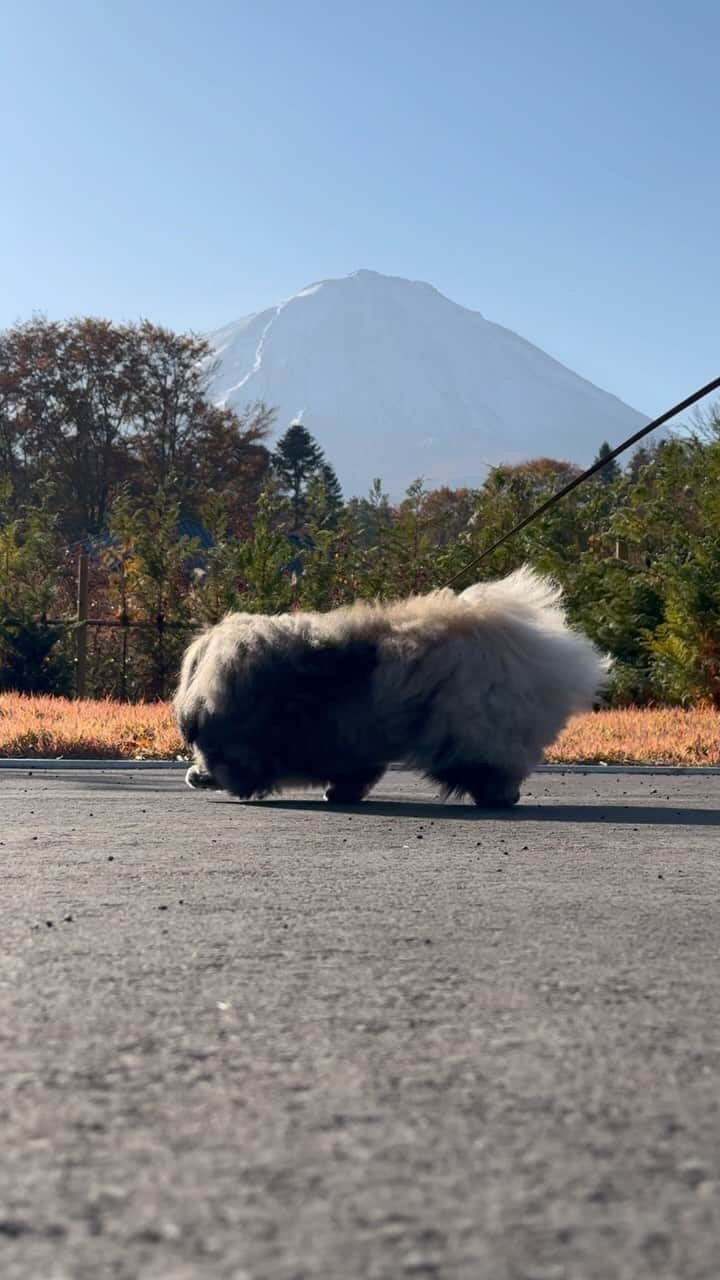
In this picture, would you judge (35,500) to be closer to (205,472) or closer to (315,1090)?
(205,472)

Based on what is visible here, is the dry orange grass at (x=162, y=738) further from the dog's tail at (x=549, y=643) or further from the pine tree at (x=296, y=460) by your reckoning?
the pine tree at (x=296, y=460)

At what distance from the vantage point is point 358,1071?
9.96ft

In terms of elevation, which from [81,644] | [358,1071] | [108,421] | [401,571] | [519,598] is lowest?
[358,1071]

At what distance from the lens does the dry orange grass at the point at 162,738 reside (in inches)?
567

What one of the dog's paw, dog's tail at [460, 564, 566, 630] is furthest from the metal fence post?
dog's tail at [460, 564, 566, 630]

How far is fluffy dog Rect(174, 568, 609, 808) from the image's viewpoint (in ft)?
30.3

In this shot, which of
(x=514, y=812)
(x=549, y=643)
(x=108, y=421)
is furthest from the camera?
(x=108, y=421)

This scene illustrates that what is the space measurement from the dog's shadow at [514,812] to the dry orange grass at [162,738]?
4430mm

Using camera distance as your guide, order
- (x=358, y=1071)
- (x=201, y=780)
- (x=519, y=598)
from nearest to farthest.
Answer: (x=358, y=1071), (x=519, y=598), (x=201, y=780)

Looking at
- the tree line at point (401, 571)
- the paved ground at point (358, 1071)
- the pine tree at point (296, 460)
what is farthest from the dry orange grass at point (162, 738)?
the pine tree at point (296, 460)

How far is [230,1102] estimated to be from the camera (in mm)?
2801

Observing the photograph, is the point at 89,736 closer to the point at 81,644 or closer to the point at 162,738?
the point at 162,738

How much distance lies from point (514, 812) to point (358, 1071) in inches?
247

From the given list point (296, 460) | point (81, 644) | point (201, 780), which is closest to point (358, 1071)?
point (201, 780)
